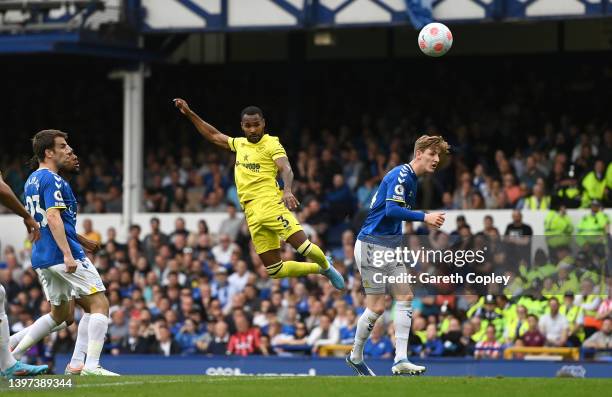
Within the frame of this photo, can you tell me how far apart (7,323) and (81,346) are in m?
1.21

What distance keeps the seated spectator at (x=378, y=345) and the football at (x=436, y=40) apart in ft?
16.9

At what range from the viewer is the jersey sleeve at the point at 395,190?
13.7 metres

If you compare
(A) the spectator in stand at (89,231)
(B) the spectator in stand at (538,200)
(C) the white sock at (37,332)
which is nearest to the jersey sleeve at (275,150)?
(C) the white sock at (37,332)

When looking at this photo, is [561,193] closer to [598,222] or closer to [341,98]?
[598,222]

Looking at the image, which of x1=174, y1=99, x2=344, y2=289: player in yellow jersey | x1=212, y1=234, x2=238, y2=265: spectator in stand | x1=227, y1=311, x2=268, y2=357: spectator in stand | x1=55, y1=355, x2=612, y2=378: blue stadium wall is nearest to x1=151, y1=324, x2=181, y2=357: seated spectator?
x1=55, y1=355, x2=612, y2=378: blue stadium wall

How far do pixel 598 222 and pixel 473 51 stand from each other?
24.5 ft

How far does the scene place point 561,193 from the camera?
2295 cm

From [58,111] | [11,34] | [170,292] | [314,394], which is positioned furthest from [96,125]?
[314,394]

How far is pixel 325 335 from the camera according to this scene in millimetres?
21469

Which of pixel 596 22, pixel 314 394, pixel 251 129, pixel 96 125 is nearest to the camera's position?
pixel 314 394

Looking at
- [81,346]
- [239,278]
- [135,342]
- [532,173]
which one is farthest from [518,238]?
[81,346]

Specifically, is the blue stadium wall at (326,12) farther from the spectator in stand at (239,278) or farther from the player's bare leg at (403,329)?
the player's bare leg at (403,329)

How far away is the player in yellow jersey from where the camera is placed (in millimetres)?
14914

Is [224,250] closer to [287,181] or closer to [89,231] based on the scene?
[89,231]
